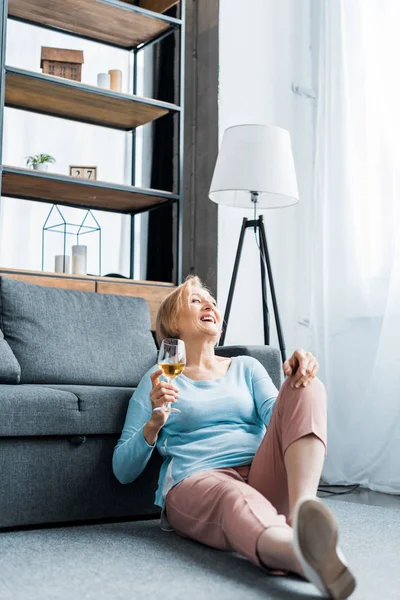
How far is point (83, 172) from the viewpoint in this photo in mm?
3857

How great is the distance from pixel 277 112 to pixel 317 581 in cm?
332

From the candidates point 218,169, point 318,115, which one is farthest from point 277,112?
point 218,169

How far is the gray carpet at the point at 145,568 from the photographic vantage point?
157cm

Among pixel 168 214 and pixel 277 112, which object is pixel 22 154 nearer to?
pixel 168 214

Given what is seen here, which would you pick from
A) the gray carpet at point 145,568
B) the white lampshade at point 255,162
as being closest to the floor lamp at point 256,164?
the white lampshade at point 255,162

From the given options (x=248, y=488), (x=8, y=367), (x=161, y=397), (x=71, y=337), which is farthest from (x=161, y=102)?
(x=248, y=488)

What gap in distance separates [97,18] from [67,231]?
1.07 meters

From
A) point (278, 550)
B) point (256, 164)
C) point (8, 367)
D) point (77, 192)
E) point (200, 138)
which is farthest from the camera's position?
point (200, 138)

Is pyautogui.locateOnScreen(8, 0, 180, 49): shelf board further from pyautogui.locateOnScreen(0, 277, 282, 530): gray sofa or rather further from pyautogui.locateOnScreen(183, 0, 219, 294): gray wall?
pyautogui.locateOnScreen(0, 277, 282, 530): gray sofa

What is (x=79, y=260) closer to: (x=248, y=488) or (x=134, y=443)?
(x=134, y=443)

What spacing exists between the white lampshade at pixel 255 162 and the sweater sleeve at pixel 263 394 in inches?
51.5

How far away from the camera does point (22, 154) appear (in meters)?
3.85

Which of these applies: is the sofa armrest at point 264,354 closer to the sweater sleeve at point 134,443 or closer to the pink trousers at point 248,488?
the sweater sleeve at point 134,443

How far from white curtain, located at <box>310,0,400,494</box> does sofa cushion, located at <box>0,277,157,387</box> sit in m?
1.24
